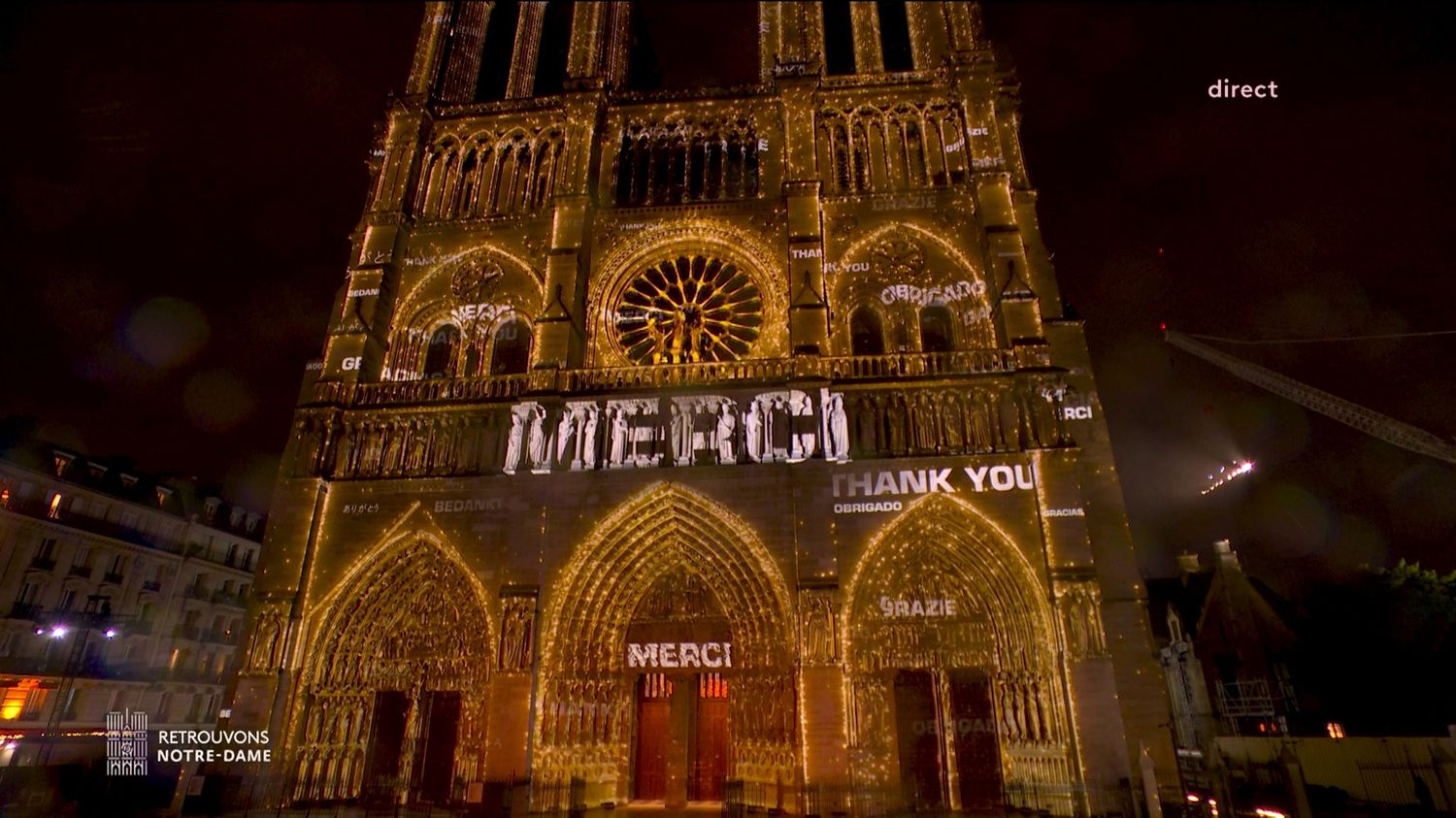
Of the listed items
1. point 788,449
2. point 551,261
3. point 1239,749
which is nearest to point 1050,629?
point 788,449

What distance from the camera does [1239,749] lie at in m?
22.6

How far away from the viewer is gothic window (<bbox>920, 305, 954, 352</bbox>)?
751 inches

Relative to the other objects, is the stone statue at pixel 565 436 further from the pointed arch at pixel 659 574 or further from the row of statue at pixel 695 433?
the pointed arch at pixel 659 574

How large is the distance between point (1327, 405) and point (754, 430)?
39425mm

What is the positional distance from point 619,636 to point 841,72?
18.3 m

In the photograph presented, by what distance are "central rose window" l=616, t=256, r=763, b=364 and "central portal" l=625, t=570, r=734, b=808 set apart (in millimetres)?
5977

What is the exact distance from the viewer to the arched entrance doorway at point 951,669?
582 inches

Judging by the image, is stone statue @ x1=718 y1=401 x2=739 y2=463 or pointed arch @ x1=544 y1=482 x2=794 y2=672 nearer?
pointed arch @ x1=544 y1=482 x2=794 y2=672

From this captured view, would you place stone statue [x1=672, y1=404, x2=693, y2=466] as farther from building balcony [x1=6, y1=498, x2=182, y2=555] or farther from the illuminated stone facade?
building balcony [x1=6, y1=498, x2=182, y2=555]

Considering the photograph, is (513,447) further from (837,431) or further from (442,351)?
(837,431)

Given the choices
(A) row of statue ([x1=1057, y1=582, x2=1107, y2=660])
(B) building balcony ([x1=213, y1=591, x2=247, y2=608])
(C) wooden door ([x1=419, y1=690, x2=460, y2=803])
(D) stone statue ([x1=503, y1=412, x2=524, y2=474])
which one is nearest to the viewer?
(A) row of statue ([x1=1057, y1=582, x2=1107, y2=660])

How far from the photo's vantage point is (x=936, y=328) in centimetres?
1931

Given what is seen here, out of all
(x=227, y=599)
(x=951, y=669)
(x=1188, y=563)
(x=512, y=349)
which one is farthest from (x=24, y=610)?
(x=1188, y=563)

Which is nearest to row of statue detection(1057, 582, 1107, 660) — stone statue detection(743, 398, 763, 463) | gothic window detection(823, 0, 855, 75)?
stone statue detection(743, 398, 763, 463)
